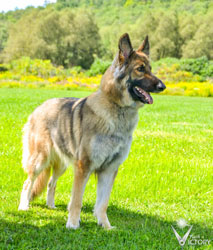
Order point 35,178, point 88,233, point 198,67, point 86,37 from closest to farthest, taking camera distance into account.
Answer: point 88,233, point 35,178, point 198,67, point 86,37

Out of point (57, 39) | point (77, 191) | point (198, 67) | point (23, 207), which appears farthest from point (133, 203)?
point (57, 39)

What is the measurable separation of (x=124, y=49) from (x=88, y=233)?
2109 mm

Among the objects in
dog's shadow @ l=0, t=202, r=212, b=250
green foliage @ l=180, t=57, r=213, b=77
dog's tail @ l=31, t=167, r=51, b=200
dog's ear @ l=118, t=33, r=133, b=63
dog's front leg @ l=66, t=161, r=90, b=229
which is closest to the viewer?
dog's shadow @ l=0, t=202, r=212, b=250

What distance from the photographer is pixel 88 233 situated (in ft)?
12.2

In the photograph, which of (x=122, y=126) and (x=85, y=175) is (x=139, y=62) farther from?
(x=85, y=175)

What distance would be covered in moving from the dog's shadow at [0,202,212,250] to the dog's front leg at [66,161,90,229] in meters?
0.11

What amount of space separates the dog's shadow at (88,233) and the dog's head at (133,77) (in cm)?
Answer: 151

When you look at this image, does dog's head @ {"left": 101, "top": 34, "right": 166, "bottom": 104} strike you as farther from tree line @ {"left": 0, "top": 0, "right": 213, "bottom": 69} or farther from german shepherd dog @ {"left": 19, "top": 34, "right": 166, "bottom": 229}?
tree line @ {"left": 0, "top": 0, "right": 213, "bottom": 69}

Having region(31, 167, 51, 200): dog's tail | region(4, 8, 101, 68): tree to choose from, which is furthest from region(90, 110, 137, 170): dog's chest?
region(4, 8, 101, 68): tree

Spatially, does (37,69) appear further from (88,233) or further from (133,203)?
(88,233)

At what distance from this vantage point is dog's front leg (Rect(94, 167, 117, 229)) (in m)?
4.02

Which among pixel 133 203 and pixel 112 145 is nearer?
pixel 112 145

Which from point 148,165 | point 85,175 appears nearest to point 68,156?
point 85,175

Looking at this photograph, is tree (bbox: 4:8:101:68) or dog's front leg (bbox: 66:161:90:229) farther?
tree (bbox: 4:8:101:68)
